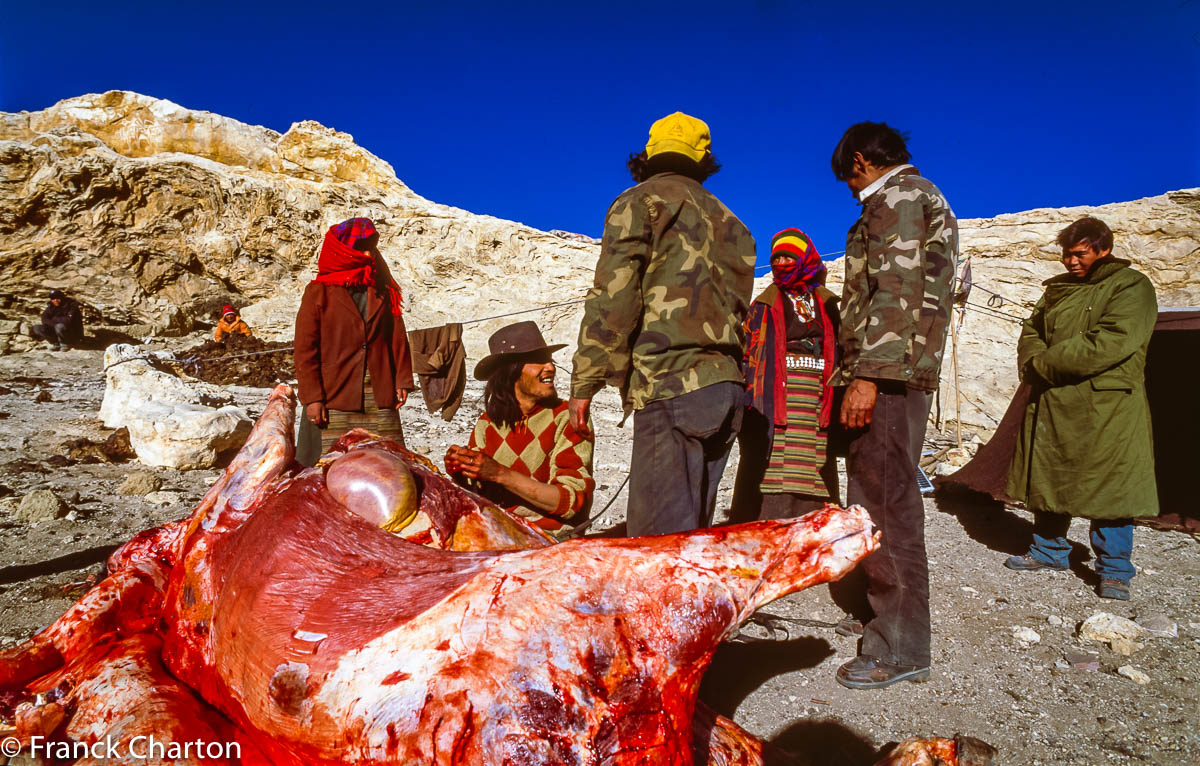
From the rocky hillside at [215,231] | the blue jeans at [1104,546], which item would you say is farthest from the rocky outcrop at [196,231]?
the blue jeans at [1104,546]

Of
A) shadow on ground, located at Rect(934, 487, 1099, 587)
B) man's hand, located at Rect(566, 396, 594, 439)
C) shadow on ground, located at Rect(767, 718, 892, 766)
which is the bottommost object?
shadow on ground, located at Rect(767, 718, 892, 766)

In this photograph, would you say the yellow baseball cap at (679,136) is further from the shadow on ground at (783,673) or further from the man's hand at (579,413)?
the shadow on ground at (783,673)

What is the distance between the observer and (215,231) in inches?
507

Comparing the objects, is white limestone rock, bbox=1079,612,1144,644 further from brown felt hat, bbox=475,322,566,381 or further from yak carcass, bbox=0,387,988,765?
brown felt hat, bbox=475,322,566,381

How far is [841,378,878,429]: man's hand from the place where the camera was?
7.71 feet

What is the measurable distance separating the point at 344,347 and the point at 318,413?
0.43 metres

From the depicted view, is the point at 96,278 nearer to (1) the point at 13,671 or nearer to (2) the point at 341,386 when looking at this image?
(2) the point at 341,386

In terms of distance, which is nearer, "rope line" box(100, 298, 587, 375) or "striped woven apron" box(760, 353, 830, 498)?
"striped woven apron" box(760, 353, 830, 498)

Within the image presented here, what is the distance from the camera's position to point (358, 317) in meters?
3.73

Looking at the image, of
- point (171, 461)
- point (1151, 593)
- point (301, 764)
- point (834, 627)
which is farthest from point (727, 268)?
point (171, 461)

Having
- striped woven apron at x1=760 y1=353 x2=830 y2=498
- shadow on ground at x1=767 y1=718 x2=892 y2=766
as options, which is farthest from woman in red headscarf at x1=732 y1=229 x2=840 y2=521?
shadow on ground at x1=767 y1=718 x2=892 y2=766

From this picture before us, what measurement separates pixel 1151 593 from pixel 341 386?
474 cm

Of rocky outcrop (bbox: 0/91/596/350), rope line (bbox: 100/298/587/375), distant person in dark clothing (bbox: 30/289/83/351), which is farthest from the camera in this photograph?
rocky outcrop (bbox: 0/91/596/350)

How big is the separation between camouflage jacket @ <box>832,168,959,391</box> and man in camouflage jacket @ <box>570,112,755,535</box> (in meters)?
0.53
